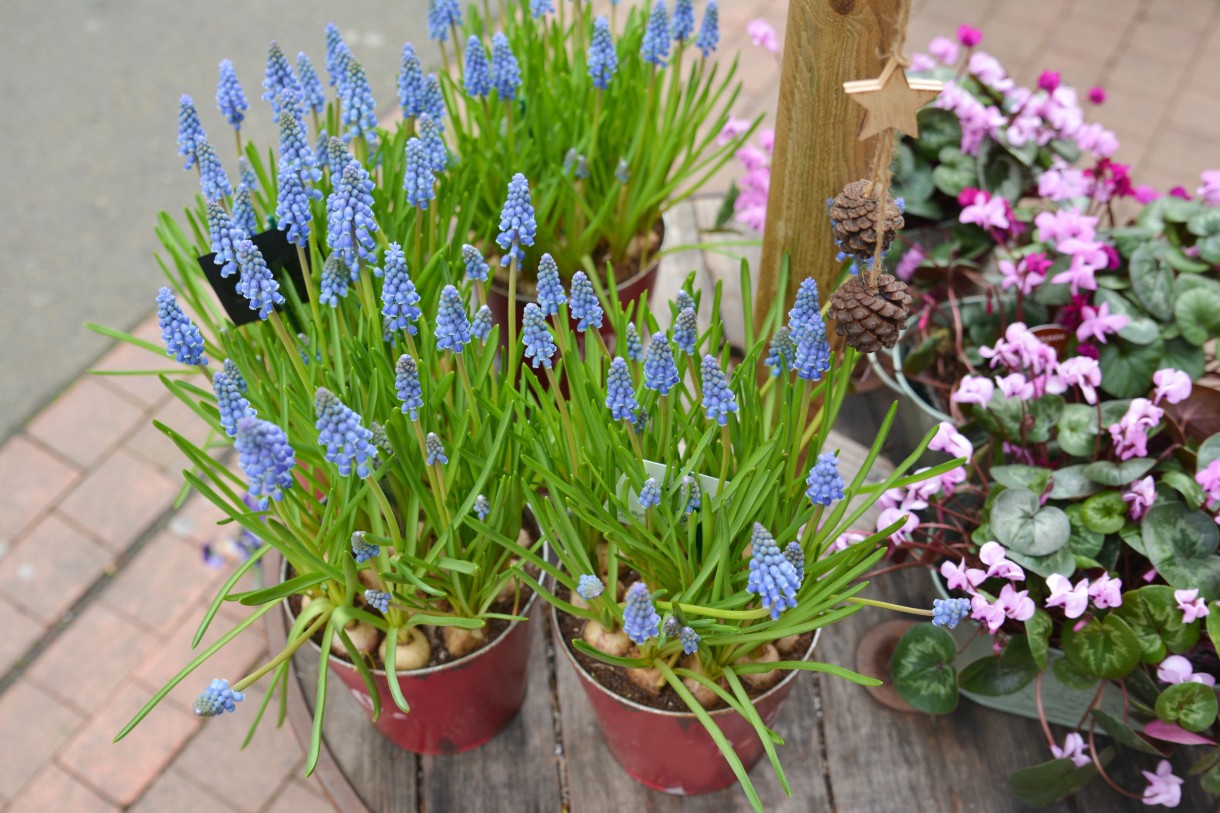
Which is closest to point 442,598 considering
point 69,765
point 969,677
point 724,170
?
point 969,677

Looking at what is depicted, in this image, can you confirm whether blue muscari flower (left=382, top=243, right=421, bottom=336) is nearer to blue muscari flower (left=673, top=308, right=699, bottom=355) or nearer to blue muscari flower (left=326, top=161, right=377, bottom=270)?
blue muscari flower (left=326, top=161, right=377, bottom=270)

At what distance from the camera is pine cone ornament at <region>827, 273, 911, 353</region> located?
3.85 feet

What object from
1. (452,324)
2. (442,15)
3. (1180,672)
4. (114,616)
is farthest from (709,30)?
(114,616)

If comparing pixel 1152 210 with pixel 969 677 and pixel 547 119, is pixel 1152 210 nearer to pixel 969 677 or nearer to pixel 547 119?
pixel 969 677

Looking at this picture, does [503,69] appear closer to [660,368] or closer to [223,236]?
[223,236]

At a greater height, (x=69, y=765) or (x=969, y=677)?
(x=969, y=677)

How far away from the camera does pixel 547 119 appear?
1986mm

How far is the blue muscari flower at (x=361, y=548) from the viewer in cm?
134

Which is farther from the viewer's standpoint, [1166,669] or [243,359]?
[243,359]

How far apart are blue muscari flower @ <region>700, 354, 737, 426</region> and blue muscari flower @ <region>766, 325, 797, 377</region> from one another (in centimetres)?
13

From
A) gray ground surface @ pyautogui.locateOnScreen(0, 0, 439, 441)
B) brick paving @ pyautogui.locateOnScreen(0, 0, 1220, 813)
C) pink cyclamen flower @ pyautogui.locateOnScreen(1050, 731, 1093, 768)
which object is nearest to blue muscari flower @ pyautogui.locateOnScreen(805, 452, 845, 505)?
pink cyclamen flower @ pyautogui.locateOnScreen(1050, 731, 1093, 768)

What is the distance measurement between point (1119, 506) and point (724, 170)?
233cm

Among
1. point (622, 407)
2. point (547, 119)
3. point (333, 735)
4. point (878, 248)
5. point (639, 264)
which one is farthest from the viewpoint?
point (639, 264)

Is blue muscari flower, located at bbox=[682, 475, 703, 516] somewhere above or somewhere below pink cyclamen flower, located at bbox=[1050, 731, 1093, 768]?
above
